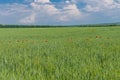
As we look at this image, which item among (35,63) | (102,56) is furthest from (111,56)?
(35,63)

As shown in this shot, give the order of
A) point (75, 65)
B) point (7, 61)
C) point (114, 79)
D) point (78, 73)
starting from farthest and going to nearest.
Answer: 1. point (7, 61)
2. point (75, 65)
3. point (78, 73)
4. point (114, 79)

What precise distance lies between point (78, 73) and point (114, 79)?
51cm

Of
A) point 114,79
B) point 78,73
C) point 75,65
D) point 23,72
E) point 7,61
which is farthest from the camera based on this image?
point 7,61

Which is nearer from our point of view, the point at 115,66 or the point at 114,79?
the point at 114,79

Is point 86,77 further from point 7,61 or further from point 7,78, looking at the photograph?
point 7,61

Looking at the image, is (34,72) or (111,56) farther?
(111,56)

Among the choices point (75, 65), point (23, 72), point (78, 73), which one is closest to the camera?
point (78, 73)

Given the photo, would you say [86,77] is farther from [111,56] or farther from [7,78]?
[111,56]

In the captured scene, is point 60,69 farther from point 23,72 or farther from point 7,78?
point 7,78

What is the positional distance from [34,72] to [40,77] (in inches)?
10.7

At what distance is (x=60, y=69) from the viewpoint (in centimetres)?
417

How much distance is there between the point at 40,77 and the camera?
12.5ft

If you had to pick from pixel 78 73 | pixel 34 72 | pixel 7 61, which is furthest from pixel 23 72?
pixel 7 61

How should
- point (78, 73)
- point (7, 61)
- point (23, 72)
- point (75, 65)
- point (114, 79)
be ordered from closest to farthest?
point (114, 79) → point (78, 73) → point (23, 72) → point (75, 65) → point (7, 61)
